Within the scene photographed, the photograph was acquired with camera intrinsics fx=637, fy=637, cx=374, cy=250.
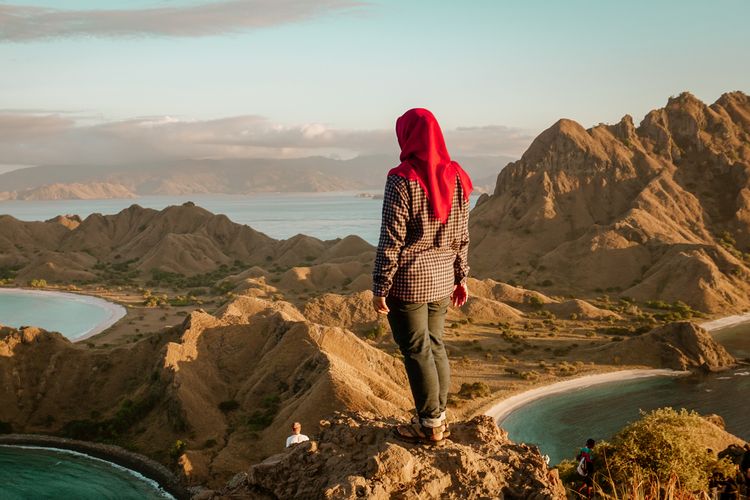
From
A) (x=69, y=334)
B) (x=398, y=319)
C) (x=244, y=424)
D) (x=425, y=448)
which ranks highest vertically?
(x=398, y=319)

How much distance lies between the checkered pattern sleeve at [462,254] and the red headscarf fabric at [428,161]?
31cm

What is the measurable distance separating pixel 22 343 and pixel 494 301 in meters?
44.5

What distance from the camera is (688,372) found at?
162 feet

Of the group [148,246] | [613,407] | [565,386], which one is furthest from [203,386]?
[148,246]

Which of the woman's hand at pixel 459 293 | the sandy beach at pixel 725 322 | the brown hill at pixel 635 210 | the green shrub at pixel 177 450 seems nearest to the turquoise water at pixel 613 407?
the sandy beach at pixel 725 322

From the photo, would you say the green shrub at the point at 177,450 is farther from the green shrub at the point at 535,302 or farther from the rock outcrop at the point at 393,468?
the green shrub at the point at 535,302

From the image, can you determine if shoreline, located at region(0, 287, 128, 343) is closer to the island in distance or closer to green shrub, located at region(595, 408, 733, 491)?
the island in distance

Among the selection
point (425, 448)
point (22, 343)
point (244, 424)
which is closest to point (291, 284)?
point (22, 343)

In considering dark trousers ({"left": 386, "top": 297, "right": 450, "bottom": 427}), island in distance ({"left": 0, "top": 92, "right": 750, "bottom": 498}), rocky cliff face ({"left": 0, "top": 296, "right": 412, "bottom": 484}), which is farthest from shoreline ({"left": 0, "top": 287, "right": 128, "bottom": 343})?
dark trousers ({"left": 386, "top": 297, "right": 450, "bottom": 427})

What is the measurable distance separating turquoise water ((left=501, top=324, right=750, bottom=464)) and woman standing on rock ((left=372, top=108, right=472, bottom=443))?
28363 mm

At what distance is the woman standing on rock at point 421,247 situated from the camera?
6.77 meters

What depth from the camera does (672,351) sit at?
5100cm

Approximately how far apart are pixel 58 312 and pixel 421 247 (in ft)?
270

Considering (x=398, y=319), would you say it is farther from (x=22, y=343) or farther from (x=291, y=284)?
(x=291, y=284)
